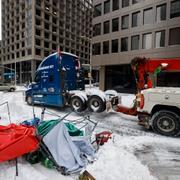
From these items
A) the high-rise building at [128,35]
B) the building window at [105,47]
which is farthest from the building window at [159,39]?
the building window at [105,47]

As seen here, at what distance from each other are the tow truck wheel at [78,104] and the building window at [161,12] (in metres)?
18.9

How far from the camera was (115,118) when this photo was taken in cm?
1013

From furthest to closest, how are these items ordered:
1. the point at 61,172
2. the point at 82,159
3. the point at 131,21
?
the point at 131,21 < the point at 82,159 < the point at 61,172

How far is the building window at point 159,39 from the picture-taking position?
2461cm

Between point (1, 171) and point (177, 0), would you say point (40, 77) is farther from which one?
point (177, 0)

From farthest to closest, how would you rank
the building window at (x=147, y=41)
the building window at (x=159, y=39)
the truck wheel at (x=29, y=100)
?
the building window at (x=147, y=41)
the building window at (x=159, y=39)
the truck wheel at (x=29, y=100)

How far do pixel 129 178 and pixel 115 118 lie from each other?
19.7 ft

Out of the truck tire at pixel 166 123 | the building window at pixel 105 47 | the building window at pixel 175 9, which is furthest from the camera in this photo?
the building window at pixel 105 47

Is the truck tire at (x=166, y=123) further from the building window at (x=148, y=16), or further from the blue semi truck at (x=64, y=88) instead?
the building window at (x=148, y=16)

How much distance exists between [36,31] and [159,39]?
37.8 m

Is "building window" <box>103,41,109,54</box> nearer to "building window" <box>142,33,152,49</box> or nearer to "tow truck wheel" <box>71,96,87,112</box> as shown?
"building window" <box>142,33,152,49</box>

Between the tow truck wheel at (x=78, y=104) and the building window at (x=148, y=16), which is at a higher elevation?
the building window at (x=148, y=16)

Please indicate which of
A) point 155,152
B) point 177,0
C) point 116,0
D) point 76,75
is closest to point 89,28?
point 116,0

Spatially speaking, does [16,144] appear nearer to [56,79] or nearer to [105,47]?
[56,79]
